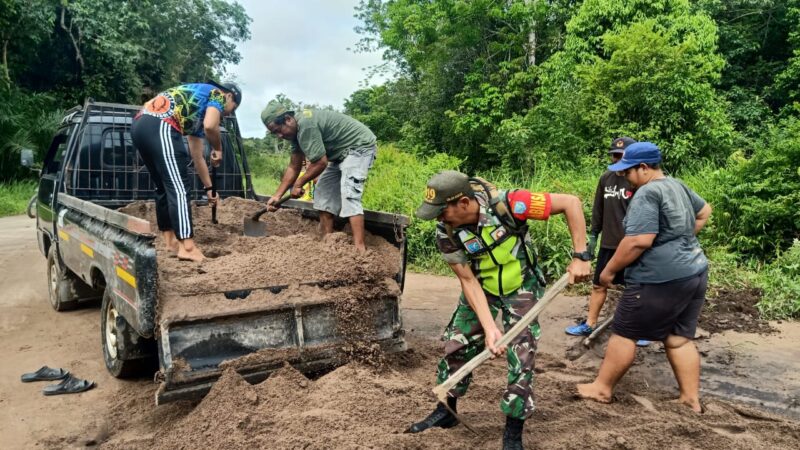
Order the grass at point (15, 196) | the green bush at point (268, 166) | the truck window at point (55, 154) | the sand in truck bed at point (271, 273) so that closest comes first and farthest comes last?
the sand in truck bed at point (271, 273), the truck window at point (55, 154), the grass at point (15, 196), the green bush at point (268, 166)

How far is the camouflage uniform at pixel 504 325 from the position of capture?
118 inches

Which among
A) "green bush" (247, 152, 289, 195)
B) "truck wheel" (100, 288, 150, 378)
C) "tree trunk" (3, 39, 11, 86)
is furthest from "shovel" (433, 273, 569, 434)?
"green bush" (247, 152, 289, 195)

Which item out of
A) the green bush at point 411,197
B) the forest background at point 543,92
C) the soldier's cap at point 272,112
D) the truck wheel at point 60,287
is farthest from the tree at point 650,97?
the truck wheel at point 60,287

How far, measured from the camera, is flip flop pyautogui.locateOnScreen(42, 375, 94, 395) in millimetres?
4039

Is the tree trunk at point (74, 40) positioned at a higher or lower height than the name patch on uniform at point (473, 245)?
higher

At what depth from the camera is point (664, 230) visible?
3.57 metres

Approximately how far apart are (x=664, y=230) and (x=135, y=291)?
3.05 meters

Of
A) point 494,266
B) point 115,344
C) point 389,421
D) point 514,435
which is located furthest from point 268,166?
point 514,435

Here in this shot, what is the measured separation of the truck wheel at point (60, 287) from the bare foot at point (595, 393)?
185 inches

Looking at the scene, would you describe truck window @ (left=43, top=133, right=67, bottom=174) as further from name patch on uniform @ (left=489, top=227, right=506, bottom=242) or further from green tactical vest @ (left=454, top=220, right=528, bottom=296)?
name patch on uniform @ (left=489, top=227, right=506, bottom=242)

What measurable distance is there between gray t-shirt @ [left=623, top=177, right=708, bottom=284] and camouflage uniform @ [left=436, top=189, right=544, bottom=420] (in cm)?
77

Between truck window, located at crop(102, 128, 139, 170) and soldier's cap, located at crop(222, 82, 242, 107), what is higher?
soldier's cap, located at crop(222, 82, 242, 107)

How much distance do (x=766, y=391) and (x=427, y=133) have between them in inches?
558

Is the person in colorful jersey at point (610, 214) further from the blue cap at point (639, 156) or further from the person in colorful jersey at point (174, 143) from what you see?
the person in colorful jersey at point (174, 143)
